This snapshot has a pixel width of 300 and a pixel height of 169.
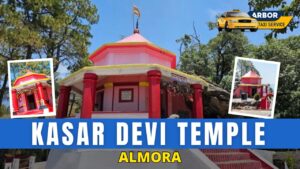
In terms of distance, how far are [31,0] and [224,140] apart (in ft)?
44.8

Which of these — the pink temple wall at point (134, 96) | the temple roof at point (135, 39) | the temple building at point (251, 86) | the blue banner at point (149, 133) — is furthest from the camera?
the temple roof at point (135, 39)

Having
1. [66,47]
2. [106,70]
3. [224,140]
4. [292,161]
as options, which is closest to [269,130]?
[224,140]

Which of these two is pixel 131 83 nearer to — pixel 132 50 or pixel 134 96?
pixel 134 96

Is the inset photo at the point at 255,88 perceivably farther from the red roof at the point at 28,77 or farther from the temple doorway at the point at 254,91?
the red roof at the point at 28,77

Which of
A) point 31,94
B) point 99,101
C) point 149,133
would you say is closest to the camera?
point 149,133

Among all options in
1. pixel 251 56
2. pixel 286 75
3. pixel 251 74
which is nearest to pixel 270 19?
pixel 251 74

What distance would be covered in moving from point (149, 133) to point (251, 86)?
237 inches

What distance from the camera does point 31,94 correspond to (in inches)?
507

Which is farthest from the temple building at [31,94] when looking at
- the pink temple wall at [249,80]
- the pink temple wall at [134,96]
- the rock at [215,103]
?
the rock at [215,103]

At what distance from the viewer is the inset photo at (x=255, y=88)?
1163 centimetres

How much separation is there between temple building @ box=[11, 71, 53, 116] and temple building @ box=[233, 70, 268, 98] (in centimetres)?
627

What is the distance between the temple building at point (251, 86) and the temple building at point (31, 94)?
6265mm

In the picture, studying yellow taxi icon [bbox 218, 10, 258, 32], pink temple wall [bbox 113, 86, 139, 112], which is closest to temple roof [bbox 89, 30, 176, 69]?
pink temple wall [bbox 113, 86, 139, 112]

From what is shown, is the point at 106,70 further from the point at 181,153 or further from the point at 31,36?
the point at 31,36
